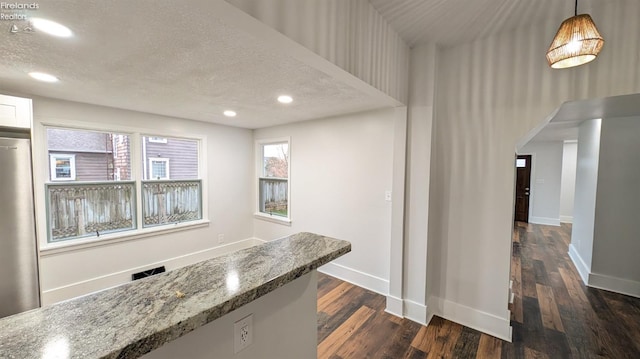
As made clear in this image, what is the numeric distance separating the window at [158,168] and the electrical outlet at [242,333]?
11.4ft

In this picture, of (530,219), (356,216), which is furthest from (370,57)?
(530,219)

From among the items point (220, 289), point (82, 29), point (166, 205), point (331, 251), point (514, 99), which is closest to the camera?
point (220, 289)

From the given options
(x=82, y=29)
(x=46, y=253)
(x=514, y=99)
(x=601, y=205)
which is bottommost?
(x=46, y=253)

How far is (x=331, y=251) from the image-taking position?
3.81 ft

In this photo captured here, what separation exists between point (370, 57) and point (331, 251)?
1433mm

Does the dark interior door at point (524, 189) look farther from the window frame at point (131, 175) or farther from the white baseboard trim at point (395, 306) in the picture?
the window frame at point (131, 175)

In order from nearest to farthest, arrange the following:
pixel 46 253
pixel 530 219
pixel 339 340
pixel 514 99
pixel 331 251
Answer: pixel 331 251
pixel 514 99
pixel 339 340
pixel 46 253
pixel 530 219

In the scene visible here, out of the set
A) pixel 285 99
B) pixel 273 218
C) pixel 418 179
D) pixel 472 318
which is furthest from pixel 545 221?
pixel 285 99

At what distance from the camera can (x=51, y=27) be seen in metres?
1.35

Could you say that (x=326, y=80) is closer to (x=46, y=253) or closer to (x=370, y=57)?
(x=370, y=57)

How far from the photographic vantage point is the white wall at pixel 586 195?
3299 millimetres

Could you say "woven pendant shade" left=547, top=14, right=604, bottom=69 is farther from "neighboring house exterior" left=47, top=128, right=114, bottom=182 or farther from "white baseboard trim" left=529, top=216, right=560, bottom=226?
"white baseboard trim" left=529, top=216, right=560, bottom=226

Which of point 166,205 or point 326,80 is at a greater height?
point 326,80
